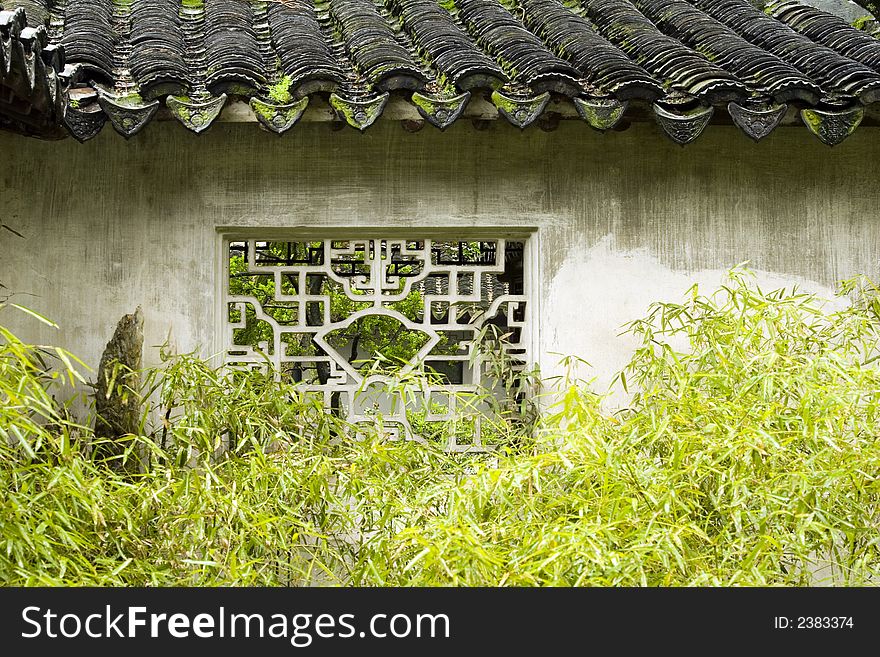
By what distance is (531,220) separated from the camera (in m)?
4.35

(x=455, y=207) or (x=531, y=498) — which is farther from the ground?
(x=455, y=207)

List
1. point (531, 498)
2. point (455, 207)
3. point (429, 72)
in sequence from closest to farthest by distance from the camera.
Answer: point (531, 498) < point (429, 72) < point (455, 207)

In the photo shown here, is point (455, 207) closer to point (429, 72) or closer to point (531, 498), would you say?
point (429, 72)

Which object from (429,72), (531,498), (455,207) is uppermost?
(429,72)

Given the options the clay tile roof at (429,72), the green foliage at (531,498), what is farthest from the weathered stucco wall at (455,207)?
the green foliage at (531,498)

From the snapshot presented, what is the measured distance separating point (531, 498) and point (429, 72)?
1890mm

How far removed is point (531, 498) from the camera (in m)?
3.12

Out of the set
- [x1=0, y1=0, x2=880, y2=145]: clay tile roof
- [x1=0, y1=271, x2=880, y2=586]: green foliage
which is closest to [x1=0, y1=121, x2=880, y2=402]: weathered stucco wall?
[x1=0, y1=0, x2=880, y2=145]: clay tile roof

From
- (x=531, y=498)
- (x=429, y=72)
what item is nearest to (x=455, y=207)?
(x=429, y=72)

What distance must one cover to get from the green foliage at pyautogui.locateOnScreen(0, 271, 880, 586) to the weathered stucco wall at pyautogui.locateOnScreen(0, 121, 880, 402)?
0.70 m

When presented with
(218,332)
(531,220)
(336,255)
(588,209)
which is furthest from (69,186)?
(588,209)

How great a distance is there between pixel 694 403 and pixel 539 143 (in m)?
1.58
